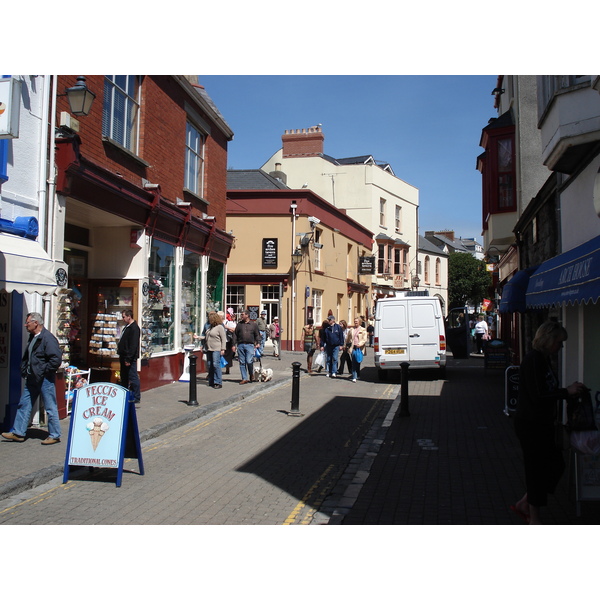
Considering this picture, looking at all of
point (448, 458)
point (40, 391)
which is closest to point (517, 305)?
point (448, 458)

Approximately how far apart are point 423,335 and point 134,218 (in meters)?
8.08

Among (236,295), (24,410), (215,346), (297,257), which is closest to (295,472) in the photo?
(24,410)

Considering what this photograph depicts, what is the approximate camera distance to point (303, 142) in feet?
127

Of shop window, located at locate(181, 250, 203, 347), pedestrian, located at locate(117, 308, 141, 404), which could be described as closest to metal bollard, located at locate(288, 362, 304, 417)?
pedestrian, located at locate(117, 308, 141, 404)

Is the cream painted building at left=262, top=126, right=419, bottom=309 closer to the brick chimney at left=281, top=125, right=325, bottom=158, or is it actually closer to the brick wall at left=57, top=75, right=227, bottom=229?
the brick chimney at left=281, top=125, right=325, bottom=158

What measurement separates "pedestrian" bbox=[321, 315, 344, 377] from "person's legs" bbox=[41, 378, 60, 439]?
33.0 ft

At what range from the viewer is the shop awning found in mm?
7453

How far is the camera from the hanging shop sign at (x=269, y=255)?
28328mm

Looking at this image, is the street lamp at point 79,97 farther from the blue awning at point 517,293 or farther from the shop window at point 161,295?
the blue awning at point 517,293

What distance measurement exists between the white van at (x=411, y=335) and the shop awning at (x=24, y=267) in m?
9.91

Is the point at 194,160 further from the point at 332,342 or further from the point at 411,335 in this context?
the point at 411,335

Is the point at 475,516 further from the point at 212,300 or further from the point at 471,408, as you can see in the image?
the point at 212,300

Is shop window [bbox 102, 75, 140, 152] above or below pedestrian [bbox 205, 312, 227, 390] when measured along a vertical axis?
above

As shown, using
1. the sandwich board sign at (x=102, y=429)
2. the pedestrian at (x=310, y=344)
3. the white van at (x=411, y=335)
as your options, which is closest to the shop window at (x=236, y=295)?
Result: the pedestrian at (x=310, y=344)
